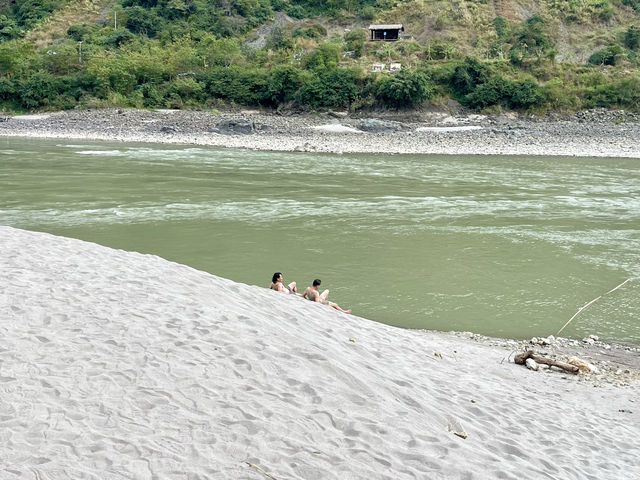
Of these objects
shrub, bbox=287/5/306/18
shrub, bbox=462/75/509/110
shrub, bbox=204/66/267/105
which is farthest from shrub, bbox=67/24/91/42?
shrub, bbox=462/75/509/110

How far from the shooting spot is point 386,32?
74625mm

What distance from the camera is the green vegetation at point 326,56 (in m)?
57.9

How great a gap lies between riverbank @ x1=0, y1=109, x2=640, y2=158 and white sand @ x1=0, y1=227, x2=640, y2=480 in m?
32.1

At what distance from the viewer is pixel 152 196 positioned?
23.8 metres

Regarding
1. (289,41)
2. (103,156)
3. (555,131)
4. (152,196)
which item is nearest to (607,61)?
(555,131)

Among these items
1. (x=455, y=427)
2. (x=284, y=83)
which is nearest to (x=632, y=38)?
(x=284, y=83)

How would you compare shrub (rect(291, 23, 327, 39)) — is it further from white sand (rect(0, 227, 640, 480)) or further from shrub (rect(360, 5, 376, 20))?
white sand (rect(0, 227, 640, 480))

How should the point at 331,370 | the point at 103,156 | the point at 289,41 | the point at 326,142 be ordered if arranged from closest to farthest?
the point at 331,370
the point at 103,156
the point at 326,142
the point at 289,41

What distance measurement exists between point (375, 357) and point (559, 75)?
60.6 meters

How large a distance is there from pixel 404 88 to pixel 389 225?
38260 millimetres

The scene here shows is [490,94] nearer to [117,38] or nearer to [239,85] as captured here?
[239,85]

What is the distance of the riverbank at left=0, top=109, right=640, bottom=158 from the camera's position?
41500mm

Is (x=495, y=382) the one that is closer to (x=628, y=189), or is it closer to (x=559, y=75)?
(x=628, y=189)

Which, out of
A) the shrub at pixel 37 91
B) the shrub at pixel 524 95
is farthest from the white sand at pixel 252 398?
the shrub at pixel 37 91
